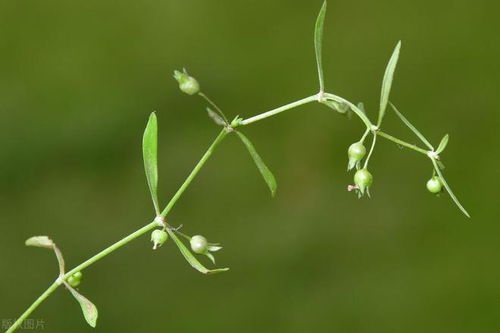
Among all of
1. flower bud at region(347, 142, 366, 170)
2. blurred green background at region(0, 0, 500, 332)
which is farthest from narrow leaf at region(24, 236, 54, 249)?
blurred green background at region(0, 0, 500, 332)

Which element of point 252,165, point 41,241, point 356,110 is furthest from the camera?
point 252,165

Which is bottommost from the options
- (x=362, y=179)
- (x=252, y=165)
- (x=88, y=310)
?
(x=88, y=310)

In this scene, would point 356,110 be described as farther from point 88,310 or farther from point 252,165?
point 252,165

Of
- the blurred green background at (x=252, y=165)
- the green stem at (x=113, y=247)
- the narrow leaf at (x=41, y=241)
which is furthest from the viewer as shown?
the blurred green background at (x=252, y=165)

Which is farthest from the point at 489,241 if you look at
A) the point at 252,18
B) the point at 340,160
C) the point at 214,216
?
the point at 252,18

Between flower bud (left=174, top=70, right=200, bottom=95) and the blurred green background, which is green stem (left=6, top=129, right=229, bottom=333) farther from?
the blurred green background

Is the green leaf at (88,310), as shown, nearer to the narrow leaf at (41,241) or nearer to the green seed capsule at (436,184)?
the narrow leaf at (41,241)

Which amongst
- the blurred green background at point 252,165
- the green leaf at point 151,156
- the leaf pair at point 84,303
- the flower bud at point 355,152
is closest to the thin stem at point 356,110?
the flower bud at point 355,152

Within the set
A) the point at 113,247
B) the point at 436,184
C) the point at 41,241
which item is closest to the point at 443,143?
the point at 436,184

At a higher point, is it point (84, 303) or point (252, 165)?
point (252, 165)
